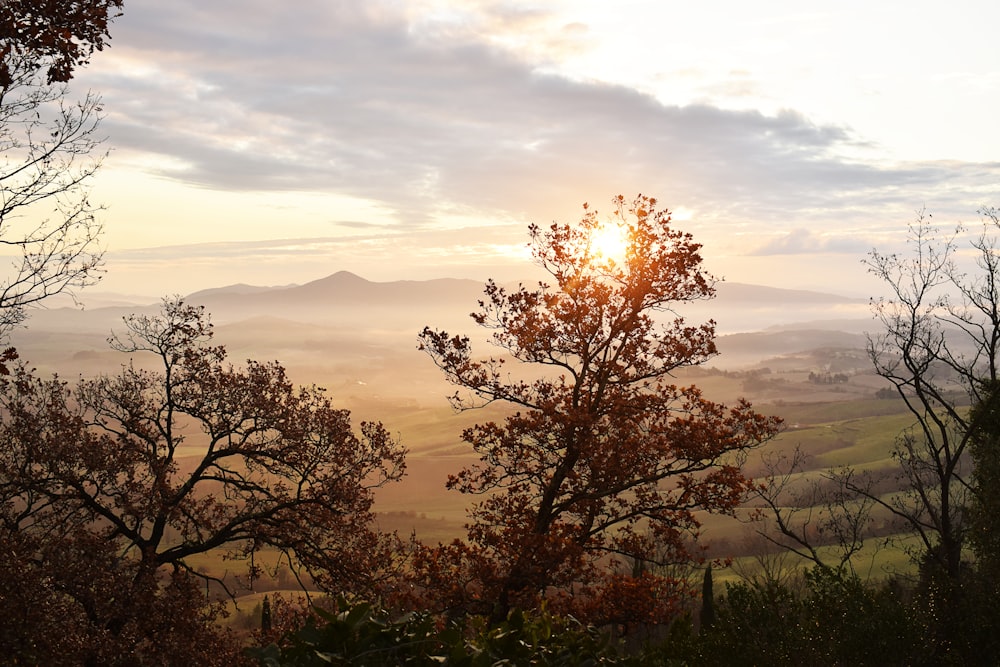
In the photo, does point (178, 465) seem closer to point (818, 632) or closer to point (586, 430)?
point (586, 430)

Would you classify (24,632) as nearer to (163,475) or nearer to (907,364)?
(163,475)

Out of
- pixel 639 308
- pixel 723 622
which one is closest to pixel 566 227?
pixel 639 308

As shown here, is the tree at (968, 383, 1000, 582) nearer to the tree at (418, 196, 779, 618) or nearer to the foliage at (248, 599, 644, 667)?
the tree at (418, 196, 779, 618)

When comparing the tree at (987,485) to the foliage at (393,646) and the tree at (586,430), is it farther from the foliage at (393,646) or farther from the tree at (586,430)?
the foliage at (393,646)

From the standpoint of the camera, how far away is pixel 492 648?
5.72m

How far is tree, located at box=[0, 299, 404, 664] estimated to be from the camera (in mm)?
17016

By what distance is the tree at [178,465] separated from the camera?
17016mm

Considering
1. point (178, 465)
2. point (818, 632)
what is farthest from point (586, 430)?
point (178, 465)

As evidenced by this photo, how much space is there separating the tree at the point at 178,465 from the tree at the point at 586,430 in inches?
123

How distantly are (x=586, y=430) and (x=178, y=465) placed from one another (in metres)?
9.76

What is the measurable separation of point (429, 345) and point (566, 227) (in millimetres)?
4490

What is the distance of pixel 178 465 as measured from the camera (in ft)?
59.5

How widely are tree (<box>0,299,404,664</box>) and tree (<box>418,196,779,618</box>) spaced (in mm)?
3125

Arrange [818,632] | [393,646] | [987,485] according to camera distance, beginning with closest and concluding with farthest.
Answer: [393,646], [818,632], [987,485]
